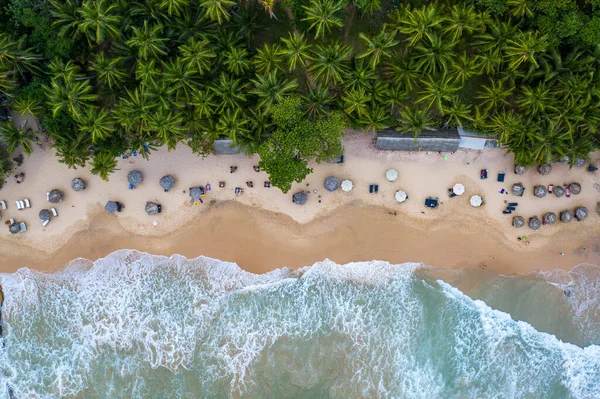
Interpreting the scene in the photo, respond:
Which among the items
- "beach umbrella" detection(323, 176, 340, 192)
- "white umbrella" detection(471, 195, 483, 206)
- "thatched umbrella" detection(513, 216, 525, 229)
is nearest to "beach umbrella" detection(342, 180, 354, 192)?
"beach umbrella" detection(323, 176, 340, 192)

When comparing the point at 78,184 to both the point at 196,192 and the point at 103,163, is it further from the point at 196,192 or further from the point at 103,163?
the point at 196,192

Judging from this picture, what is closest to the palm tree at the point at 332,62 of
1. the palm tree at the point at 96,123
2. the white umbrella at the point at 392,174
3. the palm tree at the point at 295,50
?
the palm tree at the point at 295,50

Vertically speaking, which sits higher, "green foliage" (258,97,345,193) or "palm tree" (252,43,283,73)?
"palm tree" (252,43,283,73)

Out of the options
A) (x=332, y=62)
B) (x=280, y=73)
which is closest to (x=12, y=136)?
(x=280, y=73)

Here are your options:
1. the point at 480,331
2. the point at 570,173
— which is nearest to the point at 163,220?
the point at 480,331

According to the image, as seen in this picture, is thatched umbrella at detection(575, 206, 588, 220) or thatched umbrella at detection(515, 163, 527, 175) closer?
thatched umbrella at detection(575, 206, 588, 220)

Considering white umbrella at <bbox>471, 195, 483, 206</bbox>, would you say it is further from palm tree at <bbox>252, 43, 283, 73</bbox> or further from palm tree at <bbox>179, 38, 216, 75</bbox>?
palm tree at <bbox>179, 38, 216, 75</bbox>
